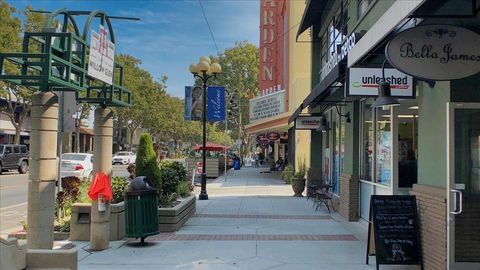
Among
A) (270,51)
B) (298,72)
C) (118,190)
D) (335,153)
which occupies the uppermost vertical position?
(270,51)

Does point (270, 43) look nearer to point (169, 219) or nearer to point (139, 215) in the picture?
point (169, 219)

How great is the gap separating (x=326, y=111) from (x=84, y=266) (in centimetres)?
1143

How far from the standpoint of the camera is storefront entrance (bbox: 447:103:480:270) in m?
6.14

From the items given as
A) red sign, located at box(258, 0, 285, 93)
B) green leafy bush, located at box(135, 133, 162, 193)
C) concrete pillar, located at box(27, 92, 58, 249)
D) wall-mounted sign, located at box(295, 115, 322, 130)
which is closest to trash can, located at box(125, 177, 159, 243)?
green leafy bush, located at box(135, 133, 162, 193)

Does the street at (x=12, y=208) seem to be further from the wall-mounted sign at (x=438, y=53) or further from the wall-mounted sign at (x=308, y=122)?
the wall-mounted sign at (x=308, y=122)

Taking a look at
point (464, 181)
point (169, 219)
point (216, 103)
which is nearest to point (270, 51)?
point (216, 103)

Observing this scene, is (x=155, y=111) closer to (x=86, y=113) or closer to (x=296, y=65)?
(x=86, y=113)

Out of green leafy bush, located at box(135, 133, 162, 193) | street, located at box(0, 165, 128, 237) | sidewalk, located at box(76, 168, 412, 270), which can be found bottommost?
street, located at box(0, 165, 128, 237)

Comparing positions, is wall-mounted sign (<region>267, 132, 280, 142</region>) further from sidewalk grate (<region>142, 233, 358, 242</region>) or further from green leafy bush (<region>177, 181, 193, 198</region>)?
sidewalk grate (<region>142, 233, 358, 242</region>)

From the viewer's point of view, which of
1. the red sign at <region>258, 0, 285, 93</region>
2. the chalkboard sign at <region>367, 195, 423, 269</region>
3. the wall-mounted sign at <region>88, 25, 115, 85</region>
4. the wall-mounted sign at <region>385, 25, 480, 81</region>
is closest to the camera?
the wall-mounted sign at <region>385, 25, 480, 81</region>

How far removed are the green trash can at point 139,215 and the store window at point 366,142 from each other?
17.0 feet

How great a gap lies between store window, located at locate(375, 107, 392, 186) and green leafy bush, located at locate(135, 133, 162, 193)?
16.0 ft

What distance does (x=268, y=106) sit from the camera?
30312 millimetres

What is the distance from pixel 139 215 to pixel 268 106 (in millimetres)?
22118
